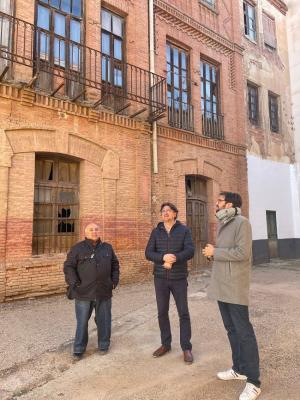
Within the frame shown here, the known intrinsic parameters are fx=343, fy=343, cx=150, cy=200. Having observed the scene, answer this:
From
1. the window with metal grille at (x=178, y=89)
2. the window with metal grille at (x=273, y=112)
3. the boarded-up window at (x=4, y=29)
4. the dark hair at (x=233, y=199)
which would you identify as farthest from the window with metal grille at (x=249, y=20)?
the dark hair at (x=233, y=199)

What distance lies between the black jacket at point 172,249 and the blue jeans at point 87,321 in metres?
0.84

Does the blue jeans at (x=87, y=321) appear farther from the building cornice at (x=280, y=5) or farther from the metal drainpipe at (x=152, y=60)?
the building cornice at (x=280, y=5)

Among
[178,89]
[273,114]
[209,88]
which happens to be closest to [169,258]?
[178,89]

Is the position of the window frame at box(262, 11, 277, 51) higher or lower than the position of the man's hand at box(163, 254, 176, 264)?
higher

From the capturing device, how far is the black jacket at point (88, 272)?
412cm

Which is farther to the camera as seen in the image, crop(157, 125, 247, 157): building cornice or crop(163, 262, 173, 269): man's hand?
crop(157, 125, 247, 157): building cornice

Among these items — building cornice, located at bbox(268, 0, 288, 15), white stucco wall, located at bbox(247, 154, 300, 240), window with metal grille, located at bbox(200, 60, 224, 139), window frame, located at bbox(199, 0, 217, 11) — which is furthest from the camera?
building cornice, located at bbox(268, 0, 288, 15)

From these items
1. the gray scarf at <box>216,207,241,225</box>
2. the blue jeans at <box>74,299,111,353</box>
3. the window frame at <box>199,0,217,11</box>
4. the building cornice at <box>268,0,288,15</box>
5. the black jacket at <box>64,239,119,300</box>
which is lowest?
the blue jeans at <box>74,299,111,353</box>

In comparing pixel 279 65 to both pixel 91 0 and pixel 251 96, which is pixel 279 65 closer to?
pixel 251 96

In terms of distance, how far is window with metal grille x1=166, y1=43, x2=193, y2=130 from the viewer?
11.0 metres

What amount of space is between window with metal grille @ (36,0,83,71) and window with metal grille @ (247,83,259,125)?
Answer: 785 centimetres

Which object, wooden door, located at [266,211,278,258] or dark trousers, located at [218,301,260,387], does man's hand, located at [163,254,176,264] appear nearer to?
dark trousers, located at [218,301,260,387]

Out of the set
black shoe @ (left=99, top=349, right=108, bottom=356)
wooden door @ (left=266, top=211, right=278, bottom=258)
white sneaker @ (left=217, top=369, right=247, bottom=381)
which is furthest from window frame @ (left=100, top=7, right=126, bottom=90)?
wooden door @ (left=266, top=211, right=278, bottom=258)

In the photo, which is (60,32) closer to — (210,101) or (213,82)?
(210,101)
